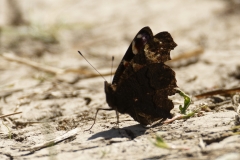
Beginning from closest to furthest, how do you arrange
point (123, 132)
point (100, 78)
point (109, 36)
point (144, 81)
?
point (123, 132) → point (144, 81) → point (100, 78) → point (109, 36)

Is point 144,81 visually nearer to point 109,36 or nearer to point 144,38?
point 144,38

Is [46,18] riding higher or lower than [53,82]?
higher

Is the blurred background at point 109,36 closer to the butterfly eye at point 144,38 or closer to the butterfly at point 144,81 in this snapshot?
the butterfly at point 144,81

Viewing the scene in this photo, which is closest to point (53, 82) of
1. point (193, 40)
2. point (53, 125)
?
point (53, 125)

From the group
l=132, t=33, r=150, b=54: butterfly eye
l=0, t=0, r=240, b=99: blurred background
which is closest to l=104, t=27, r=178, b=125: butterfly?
l=132, t=33, r=150, b=54: butterfly eye

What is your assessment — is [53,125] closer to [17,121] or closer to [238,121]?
[17,121]

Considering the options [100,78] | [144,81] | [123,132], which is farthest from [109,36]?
[123,132]
